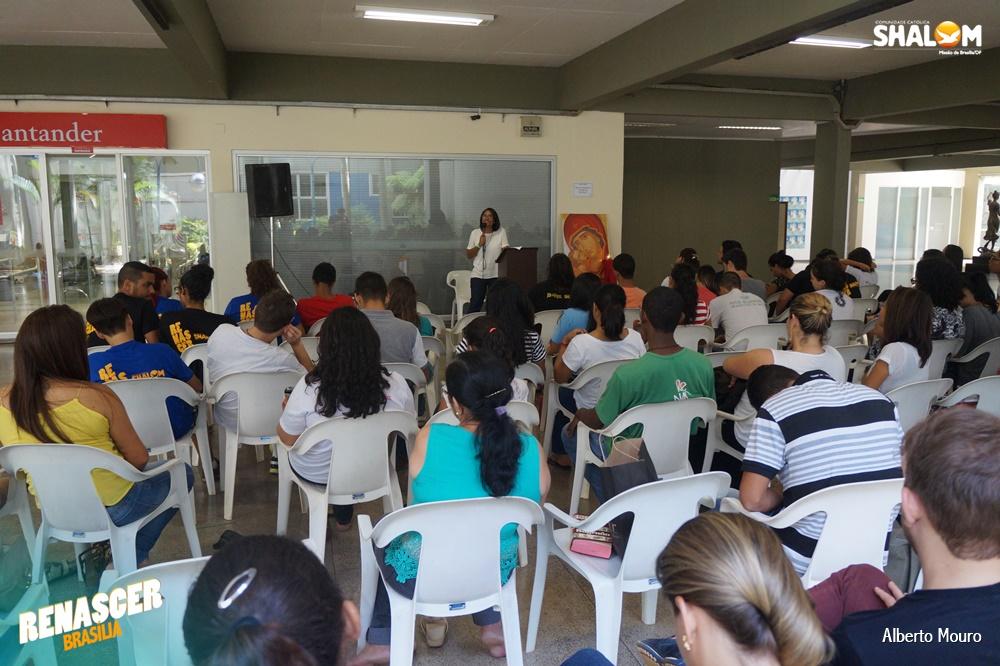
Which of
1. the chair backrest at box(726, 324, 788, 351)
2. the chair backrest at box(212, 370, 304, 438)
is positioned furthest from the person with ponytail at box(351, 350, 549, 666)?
the chair backrest at box(726, 324, 788, 351)

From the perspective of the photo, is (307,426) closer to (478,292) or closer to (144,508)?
(144,508)

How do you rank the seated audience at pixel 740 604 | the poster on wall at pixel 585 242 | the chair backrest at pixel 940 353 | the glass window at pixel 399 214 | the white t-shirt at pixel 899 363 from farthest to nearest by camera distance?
the poster on wall at pixel 585 242
the glass window at pixel 399 214
the chair backrest at pixel 940 353
the white t-shirt at pixel 899 363
the seated audience at pixel 740 604

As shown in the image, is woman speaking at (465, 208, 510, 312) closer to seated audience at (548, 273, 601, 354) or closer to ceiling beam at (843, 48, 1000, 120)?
seated audience at (548, 273, 601, 354)

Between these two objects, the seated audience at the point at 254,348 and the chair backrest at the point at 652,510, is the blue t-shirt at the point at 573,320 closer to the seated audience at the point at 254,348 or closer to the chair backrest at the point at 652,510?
the seated audience at the point at 254,348

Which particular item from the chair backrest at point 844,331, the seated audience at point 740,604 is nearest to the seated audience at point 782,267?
the chair backrest at point 844,331

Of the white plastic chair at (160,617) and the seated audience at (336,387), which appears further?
the seated audience at (336,387)

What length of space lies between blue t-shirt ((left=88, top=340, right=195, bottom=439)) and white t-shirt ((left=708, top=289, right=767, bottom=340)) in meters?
3.72

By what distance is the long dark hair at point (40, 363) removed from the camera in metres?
2.60

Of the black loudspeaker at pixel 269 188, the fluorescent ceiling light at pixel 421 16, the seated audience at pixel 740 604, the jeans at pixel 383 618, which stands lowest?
the jeans at pixel 383 618

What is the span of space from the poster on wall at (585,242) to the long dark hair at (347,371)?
672 centimetres

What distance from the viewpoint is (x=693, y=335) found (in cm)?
527

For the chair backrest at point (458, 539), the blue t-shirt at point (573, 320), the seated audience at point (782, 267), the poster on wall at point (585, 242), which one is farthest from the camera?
the poster on wall at point (585, 242)

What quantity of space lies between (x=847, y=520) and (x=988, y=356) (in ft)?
10.6

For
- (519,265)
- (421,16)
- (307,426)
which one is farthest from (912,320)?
(519,265)
